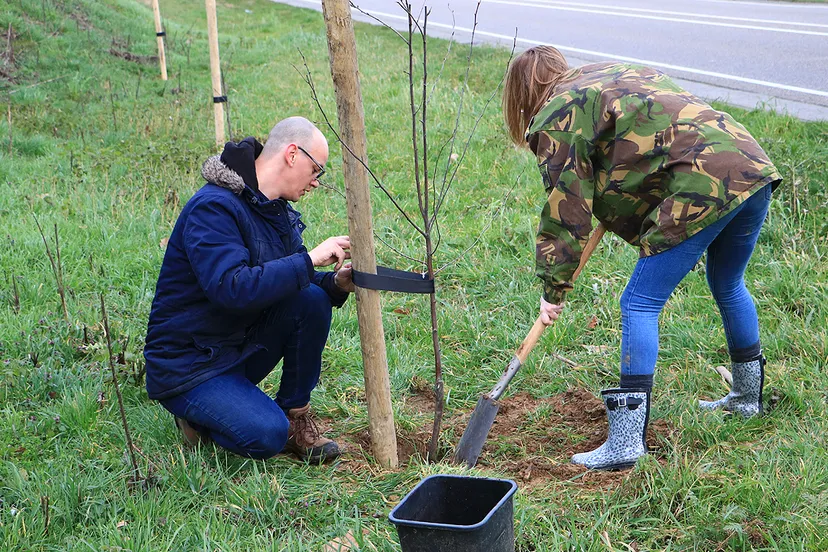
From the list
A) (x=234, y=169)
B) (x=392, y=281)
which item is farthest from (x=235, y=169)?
(x=392, y=281)

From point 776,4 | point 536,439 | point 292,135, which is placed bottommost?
point 536,439

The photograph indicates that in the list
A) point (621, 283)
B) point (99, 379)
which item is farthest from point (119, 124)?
point (621, 283)

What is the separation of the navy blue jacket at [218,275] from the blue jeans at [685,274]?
1191mm

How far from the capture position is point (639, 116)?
274 centimetres

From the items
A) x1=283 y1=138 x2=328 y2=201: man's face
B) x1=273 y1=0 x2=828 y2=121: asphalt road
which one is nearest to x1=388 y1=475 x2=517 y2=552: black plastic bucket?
x1=283 y1=138 x2=328 y2=201: man's face

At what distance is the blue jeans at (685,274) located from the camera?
2820mm

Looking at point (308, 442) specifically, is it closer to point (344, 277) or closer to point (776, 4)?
point (344, 277)

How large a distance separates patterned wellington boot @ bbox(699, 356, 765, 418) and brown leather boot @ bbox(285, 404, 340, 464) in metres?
1.62

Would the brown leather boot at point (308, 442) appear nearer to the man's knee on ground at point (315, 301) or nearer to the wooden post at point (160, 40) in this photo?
the man's knee on ground at point (315, 301)

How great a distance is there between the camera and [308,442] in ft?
10.4

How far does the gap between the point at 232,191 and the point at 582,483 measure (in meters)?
1.65

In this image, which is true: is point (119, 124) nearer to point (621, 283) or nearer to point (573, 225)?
point (621, 283)

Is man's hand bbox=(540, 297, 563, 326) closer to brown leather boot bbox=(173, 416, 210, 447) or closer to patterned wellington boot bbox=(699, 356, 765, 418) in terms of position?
patterned wellington boot bbox=(699, 356, 765, 418)

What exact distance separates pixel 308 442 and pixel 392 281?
2.67 feet
